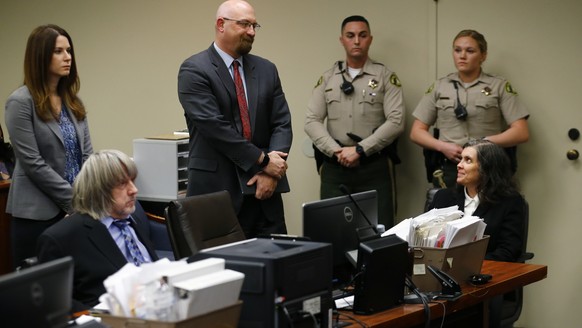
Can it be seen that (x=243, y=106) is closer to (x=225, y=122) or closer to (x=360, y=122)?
(x=225, y=122)

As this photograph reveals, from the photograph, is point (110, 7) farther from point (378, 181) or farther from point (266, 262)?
point (266, 262)

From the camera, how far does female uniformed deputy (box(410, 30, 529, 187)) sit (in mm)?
5172

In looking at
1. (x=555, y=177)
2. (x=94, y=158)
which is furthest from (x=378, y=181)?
(x=94, y=158)

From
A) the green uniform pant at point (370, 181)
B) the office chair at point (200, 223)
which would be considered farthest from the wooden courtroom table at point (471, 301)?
the green uniform pant at point (370, 181)

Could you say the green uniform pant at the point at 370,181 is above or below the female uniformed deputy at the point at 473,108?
below

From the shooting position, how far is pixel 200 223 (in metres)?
3.38

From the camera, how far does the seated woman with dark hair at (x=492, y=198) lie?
13.2ft

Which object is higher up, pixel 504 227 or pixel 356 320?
pixel 504 227

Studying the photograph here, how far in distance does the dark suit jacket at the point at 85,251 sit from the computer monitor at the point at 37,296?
0.95 m

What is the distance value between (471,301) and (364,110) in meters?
2.39

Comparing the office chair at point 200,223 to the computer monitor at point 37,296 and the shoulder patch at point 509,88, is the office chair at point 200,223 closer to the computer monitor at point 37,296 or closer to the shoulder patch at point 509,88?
the computer monitor at point 37,296

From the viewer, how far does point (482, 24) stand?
18.0 ft

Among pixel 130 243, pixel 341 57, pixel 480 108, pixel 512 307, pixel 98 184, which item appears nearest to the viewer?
pixel 98 184

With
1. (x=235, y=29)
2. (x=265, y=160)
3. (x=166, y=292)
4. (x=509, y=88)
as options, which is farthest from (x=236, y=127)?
(x=166, y=292)
